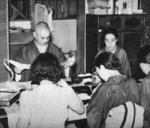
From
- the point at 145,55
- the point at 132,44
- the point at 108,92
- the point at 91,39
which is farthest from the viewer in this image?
the point at 132,44

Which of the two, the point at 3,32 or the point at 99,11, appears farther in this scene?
the point at 99,11

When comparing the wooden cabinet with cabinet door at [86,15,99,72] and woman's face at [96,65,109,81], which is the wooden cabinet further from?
woman's face at [96,65,109,81]

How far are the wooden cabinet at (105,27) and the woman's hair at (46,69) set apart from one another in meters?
3.40

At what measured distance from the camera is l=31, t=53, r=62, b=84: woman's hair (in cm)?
204

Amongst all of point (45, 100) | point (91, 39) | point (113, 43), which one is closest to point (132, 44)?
point (91, 39)

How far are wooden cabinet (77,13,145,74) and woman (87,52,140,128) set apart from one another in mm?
3047

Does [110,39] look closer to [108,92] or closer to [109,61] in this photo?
[109,61]

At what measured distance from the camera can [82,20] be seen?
5.80 m

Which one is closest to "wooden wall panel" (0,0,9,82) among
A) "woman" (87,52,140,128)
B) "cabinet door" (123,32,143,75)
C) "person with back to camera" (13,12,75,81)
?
"person with back to camera" (13,12,75,81)

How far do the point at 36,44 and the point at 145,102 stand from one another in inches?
75.1

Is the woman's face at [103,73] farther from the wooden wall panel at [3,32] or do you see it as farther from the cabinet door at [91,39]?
the cabinet door at [91,39]

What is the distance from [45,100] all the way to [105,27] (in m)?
3.73

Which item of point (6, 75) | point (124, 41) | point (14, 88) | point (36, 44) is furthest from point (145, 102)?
point (124, 41)

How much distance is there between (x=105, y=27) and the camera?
5449 mm
